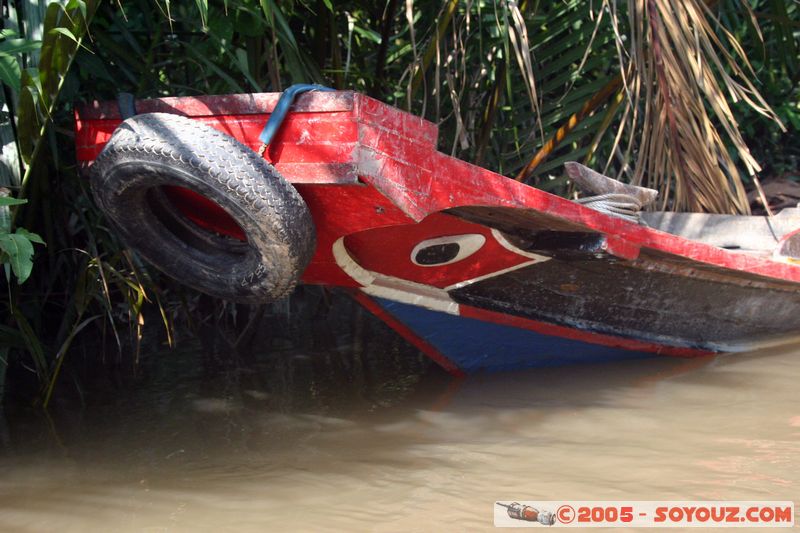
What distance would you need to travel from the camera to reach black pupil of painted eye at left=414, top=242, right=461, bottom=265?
2.71m

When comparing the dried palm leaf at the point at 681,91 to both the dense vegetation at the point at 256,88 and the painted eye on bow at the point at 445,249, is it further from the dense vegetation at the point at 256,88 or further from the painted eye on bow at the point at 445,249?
the painted eye on bow at the point at 445,249

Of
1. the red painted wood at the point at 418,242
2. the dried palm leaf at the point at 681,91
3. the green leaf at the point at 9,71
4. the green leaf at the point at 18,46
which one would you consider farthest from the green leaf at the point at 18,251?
the dried palm leaf at the point at 681,91

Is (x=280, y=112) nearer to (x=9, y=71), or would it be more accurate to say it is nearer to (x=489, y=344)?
(x=9, y=71)

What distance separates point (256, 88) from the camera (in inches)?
117

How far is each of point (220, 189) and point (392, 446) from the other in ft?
3.03

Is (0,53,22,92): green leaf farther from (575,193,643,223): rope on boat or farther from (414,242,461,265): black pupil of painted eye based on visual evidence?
(575,193,643,223): rope on boat

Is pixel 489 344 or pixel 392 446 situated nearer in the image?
pixel 392 446

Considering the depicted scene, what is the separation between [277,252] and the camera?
6.63ft

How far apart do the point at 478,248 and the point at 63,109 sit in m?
1.58

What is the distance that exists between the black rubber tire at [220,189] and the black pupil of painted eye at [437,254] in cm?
66

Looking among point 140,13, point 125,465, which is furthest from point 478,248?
point 140,13

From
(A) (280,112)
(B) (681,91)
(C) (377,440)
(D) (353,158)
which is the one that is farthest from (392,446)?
(B) (681,91)

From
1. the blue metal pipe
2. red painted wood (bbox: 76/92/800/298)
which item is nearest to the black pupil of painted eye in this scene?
red painted wood (bbox: 76/92/800/298)

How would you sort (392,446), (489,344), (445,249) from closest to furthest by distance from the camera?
(392,446)
(445,249)
(489,344)
